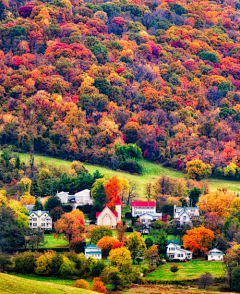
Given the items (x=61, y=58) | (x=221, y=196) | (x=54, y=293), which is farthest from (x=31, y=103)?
(x=54, y=293)

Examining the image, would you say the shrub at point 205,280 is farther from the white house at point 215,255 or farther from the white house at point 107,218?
the white house at point 107,218

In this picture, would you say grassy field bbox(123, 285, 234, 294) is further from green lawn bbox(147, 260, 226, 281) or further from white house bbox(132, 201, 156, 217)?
white house bbox(132, 201, 156, 217)

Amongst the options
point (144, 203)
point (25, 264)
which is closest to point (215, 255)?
point (144, 203)

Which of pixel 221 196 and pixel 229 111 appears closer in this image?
pixel 221 196

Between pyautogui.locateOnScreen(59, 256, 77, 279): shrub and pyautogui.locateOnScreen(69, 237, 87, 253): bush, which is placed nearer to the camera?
pyautogui.locateOnScreen(59, 256, 77, 279): shrub

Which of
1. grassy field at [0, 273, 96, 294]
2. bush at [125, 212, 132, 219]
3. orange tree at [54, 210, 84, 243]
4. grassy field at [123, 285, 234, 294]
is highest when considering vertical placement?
bush at [125, 212, 132, 219]

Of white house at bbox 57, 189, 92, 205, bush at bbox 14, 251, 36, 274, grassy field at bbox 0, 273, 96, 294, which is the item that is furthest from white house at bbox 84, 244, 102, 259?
white house at bbox 57, 189, 92, 205

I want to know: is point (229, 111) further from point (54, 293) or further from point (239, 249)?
point (54, 293)
